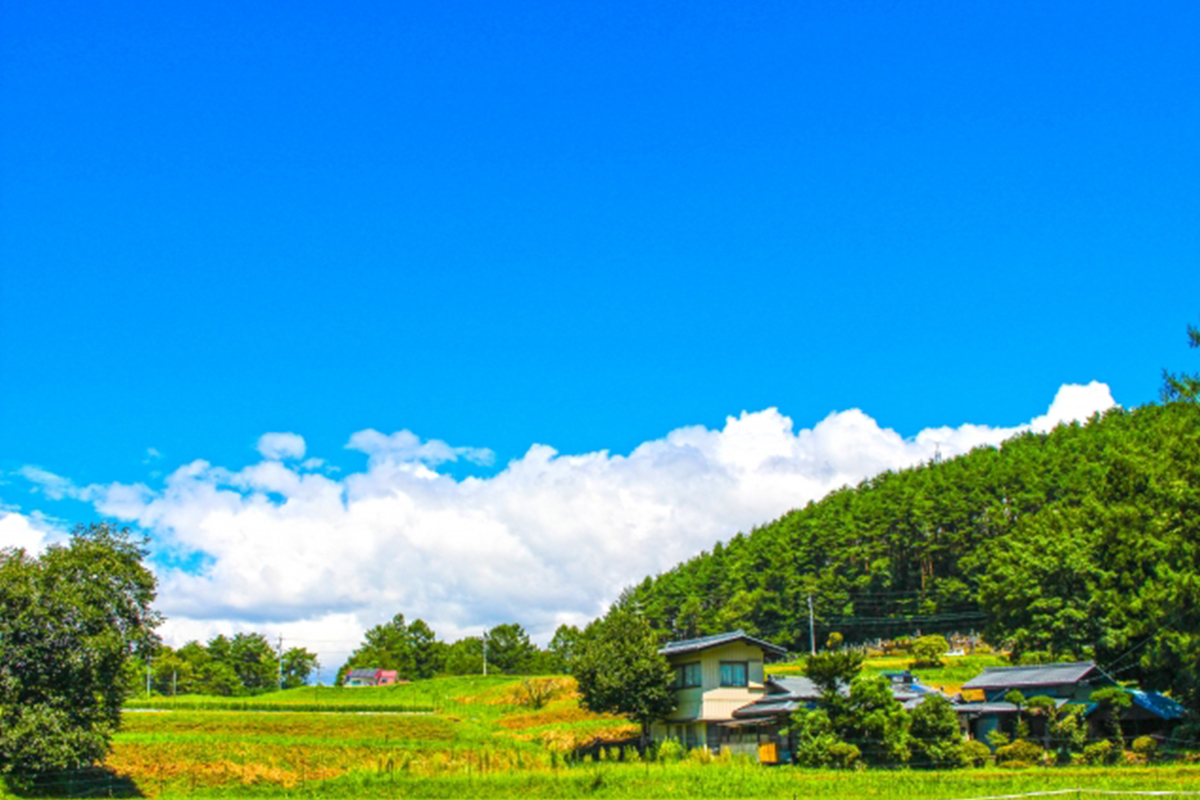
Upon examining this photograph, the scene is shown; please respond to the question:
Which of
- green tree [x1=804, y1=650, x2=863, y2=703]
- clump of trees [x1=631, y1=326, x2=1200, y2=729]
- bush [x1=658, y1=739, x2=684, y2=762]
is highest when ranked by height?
clump of trees [x1=631, y1=326, x2=1200, y2=729]

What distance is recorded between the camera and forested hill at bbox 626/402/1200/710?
40094 mm

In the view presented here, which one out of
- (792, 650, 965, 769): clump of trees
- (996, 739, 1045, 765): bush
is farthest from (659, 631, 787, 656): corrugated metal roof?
(996, 739, 1045, 765): bush

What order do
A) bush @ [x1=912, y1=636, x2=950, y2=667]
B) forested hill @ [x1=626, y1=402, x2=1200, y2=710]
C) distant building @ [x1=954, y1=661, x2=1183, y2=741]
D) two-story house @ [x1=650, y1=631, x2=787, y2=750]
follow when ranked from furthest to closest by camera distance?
1. bush @ [x1=912, y1=636, x2=950, y2=667]
2. two-story house @ [x1=650, y1=631, x2=787, y2=750]
3. distant building @ [x1=954, y1=661, x2=1183, y2=741]
4. forested hill @ [x1=626, y1=402, x2=1200, y2=710]

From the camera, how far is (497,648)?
123 meters

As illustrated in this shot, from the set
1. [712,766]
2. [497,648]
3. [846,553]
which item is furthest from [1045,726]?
[497,648]

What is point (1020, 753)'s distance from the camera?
3622 centimetres

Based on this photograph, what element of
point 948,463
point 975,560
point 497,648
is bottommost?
point 497,648

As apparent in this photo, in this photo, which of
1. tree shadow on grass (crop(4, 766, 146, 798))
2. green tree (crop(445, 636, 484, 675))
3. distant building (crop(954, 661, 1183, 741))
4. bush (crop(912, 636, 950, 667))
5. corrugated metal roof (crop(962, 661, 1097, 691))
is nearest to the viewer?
tree shadow on grass (crop(4, 766, 146, 798))

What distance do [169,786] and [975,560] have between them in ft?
237

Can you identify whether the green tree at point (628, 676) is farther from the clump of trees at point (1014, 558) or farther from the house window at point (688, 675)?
the clump of trees at point (1014, 558)

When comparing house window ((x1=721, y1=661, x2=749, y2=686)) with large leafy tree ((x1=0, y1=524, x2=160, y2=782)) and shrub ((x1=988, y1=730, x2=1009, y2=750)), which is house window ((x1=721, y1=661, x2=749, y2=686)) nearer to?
shrub ((x1=988, y1=730, x2=1009, y2=750))

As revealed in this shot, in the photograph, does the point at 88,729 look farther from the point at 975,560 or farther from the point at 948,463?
the point at 948,463

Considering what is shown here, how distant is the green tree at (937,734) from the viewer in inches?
1419

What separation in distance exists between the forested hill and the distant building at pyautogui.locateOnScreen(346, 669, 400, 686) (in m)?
32.9
